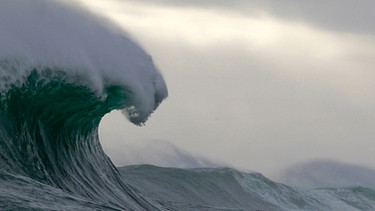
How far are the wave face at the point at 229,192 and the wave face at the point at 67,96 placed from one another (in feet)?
12.5

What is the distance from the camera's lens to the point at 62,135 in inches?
602

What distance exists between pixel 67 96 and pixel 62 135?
666 mm

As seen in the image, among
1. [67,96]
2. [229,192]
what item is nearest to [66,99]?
[67,96]

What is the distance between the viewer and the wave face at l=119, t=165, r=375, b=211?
1004 inches

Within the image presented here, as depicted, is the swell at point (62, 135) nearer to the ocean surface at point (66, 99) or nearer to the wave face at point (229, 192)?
the ocean surface at point (66, 99)

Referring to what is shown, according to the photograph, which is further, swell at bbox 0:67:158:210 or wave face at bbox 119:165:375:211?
wave face at bbox 119:165:375:211

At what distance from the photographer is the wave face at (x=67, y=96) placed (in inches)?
514

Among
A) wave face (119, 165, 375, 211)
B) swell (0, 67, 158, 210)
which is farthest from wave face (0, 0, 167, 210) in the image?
wave face (119, 165, 375, 211)

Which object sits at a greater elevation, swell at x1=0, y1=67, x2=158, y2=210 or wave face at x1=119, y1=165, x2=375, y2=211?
wave face at x1=119, y1=165, x2=375, y2=211

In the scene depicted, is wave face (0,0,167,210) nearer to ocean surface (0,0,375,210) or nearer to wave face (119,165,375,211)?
ocean surface (0,0,375,210)

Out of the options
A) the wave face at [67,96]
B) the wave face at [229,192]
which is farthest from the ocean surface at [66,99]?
the wave face at [229,192]

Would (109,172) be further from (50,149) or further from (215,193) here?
(215,193)

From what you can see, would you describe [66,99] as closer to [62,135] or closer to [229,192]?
[62,135]

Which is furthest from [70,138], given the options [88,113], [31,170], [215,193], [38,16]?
[215,193]
